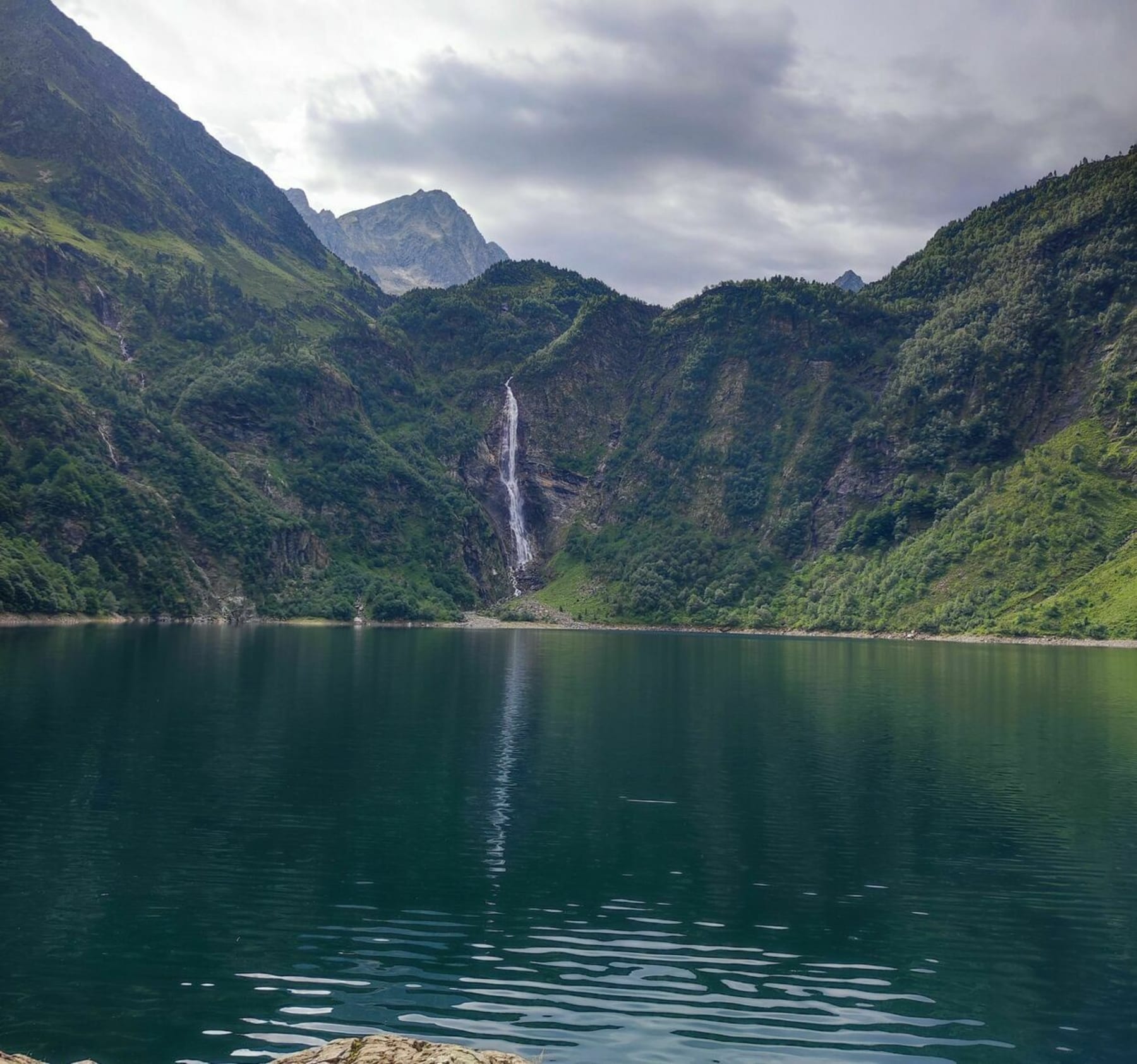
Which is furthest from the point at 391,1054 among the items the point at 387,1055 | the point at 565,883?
the point at 565,883

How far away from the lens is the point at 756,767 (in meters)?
57.2

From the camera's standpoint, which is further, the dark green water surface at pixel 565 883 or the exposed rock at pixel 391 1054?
the dark green water surface at pixel 565 883

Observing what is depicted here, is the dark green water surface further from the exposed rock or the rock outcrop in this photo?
the exposed rock

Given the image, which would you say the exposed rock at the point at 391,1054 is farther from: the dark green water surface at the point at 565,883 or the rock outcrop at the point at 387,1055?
the dark green water surface at the point at 565,883

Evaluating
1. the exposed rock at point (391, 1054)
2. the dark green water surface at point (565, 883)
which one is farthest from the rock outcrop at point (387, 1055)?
the dark green water surface at point (565, 883)

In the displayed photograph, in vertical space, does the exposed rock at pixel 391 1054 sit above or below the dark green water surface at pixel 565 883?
above

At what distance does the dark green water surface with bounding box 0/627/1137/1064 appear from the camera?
22.8 metres

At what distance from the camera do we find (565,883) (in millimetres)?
34094

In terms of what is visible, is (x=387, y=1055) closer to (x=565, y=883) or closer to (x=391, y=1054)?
(x=391, y=1054)

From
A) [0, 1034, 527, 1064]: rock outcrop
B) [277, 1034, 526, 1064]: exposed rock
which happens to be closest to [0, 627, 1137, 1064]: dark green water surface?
[0, 1034, 527, 1064]: rock outcrop

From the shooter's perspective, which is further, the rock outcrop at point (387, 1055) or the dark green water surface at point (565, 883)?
the dark green water surface at point (565, 883)

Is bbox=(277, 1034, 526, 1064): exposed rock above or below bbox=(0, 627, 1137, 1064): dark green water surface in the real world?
above

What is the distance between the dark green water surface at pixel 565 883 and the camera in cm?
2283

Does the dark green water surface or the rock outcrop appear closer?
the rock outcrop
